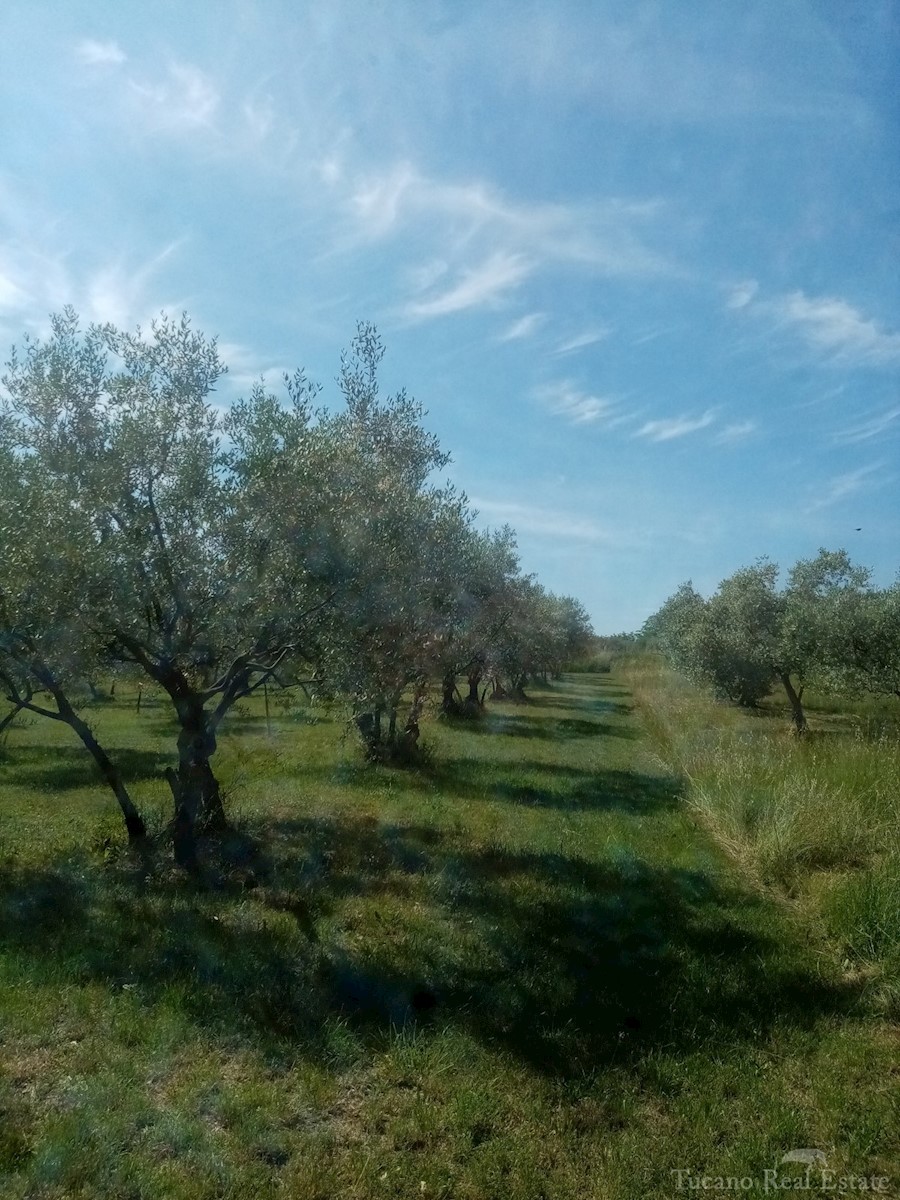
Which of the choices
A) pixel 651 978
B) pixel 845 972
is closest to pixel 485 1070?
pixel 651 978

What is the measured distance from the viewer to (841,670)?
30.6 m

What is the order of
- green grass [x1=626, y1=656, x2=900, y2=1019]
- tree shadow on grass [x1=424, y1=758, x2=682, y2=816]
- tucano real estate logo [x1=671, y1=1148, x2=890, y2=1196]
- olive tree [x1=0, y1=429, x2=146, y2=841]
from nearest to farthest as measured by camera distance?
tucano real estate logo [x1=671, y1=1148, x2=890, y2=1196], green grass [x1=626, y1=656, x2=900, y2=1019], olive tree [x1=0, y1=429, x2=146, y2=841], tree shadow on grass [x1=424, y1=758, x2=682, y2=816]

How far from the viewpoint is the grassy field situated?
16.4ft

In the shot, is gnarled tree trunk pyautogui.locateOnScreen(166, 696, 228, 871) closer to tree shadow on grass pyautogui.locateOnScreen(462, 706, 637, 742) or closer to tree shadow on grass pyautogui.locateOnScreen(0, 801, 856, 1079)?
tree shadow on grass pyautogui.locateOnScreen(0, 801, 856, 1079)

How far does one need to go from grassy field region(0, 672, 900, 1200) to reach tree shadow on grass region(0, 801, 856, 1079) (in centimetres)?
4

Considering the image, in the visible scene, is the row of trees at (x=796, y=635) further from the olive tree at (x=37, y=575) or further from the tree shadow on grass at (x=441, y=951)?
the olive tree at (x=37, y=575)

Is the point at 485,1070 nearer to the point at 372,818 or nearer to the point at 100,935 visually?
the point at 100,935

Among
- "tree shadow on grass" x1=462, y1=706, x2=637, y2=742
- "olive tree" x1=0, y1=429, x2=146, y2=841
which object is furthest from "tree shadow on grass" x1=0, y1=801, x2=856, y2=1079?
"tree shadow on grass" x1=462, y1=706, x2=637, y2=742

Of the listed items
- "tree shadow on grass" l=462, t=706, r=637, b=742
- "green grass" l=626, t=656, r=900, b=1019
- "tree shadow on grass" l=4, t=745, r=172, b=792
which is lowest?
"tree shadow on grass" l=462, t=706, r=637, b=742

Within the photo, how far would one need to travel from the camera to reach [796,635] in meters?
33.1

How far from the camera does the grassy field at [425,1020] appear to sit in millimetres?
5008

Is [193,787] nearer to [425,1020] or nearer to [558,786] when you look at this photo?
[425,1020]

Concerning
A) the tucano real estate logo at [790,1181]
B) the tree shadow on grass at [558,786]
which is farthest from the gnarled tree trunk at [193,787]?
the tucano real estate logo at [790,1181]

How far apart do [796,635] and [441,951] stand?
28.1 m
